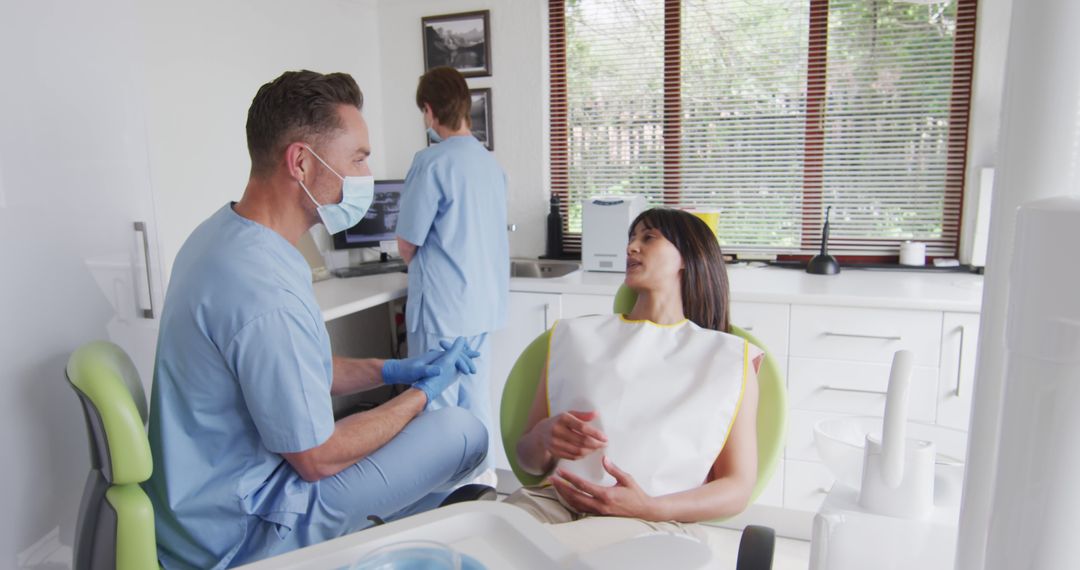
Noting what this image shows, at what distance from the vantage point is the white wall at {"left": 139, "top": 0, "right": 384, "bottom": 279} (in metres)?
2.44

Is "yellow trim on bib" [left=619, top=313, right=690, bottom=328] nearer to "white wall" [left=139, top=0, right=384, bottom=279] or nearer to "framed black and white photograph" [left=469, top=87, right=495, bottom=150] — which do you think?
"white wall" [left=139, top=0, right=384, bottom=279]

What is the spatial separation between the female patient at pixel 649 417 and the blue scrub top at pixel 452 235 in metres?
1.05

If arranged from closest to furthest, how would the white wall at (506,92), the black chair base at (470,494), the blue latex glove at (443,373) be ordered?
the black chair base at (470,494), the blue latex glove at (443,373), the white wall at (506,92)

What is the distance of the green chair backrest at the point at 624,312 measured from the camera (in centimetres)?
143

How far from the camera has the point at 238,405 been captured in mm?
1288

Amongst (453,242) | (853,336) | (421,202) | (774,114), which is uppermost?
(774,114)

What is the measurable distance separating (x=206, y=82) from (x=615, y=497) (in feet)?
7.42

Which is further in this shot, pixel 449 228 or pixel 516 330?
pixel 516 330

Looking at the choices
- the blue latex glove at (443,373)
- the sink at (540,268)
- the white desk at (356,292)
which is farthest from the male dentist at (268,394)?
the sink at (540,268)

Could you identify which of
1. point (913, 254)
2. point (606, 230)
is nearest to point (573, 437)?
point (606, 230)

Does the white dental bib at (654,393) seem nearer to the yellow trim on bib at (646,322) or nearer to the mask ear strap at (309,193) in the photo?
the yellow trim on bib at (646,322)

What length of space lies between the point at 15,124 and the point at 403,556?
1267 millimetres

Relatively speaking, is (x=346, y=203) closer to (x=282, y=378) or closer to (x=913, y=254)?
(x=282, y=378)

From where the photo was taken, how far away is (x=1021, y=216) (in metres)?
0.21
